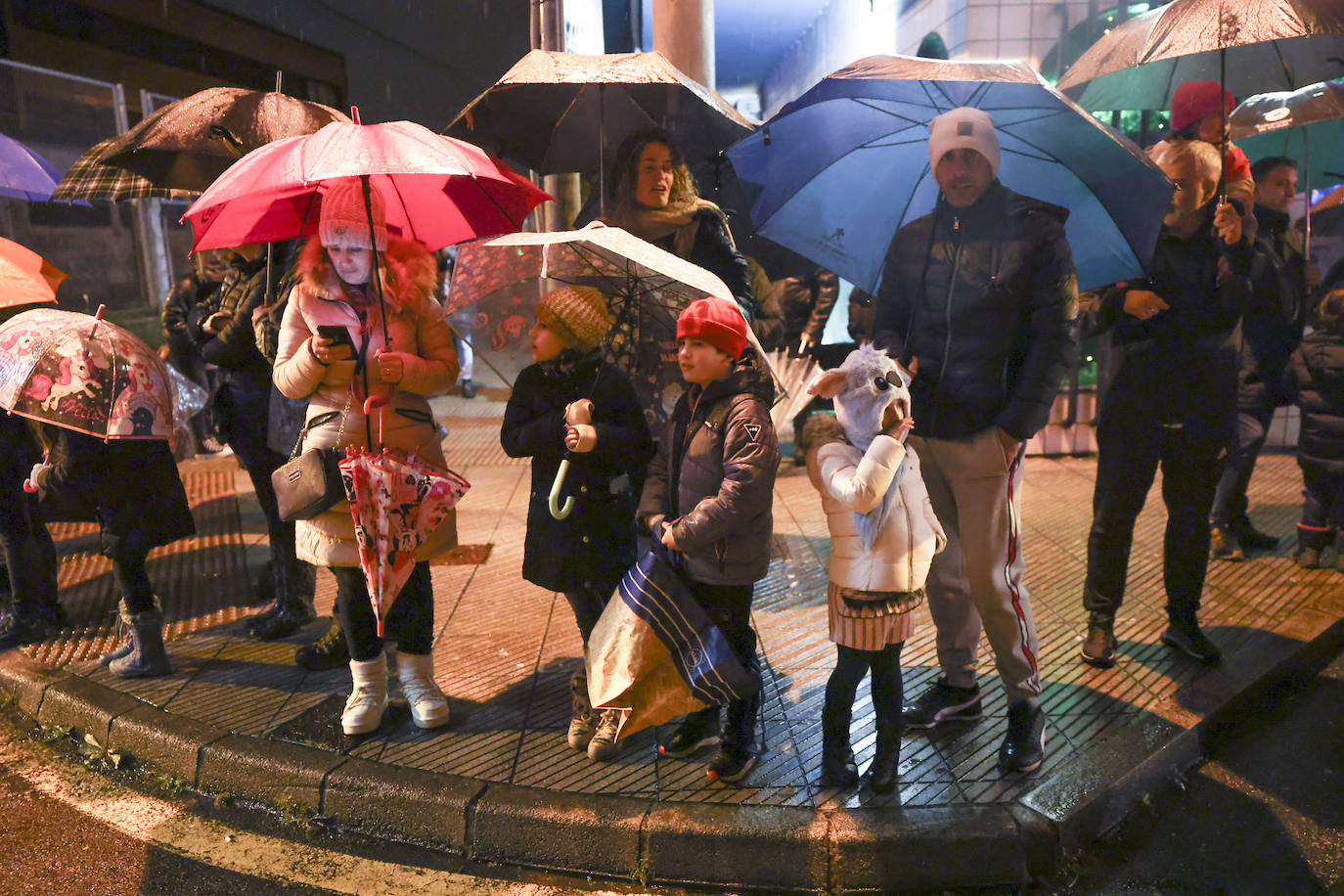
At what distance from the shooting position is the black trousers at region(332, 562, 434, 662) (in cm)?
373

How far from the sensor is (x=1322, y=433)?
575cm

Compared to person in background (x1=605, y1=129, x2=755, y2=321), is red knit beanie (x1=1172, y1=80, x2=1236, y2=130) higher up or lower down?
higher up

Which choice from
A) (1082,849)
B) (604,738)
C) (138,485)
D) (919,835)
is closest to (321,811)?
(604,738)

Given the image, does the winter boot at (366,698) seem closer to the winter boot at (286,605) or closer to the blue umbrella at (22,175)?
the winter boot at (286,605)

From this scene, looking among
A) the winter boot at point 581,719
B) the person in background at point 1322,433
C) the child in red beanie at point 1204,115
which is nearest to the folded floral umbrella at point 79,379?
the winter boot at point 581,719

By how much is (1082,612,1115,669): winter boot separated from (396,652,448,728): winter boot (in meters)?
2.88

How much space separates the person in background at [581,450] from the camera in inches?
135

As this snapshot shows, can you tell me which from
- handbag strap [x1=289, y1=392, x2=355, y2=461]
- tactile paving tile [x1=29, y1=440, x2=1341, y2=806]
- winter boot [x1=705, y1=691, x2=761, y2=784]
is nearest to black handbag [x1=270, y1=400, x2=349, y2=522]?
handbag strap [x1=289, y1=392, x2=355, y2=461]

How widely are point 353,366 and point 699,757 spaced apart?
1991 millimetres

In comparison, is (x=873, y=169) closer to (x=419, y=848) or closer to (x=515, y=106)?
(x=515, y=106)

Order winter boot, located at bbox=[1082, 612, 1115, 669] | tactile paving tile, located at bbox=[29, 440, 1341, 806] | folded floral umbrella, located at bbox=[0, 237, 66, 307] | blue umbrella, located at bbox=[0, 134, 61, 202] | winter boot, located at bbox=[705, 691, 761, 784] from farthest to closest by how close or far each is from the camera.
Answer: blue umbrella, located at bbox=[0, 134, 61, 202] → winter boot, located at bbox=[1082, 612, 1115, 669] → folded floral umbrella, located at bbox=[0, 237, 66, 307] → tactile paving tile, located at bbox=[29, 440, 1341, 806] → winter boot, located at bbox=[705, 691, 761, 784]

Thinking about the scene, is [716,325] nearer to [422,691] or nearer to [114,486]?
[422,691]

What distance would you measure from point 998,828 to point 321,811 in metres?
2.37

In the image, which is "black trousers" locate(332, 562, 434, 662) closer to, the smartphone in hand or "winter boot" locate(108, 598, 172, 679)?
the smartphone in hand
